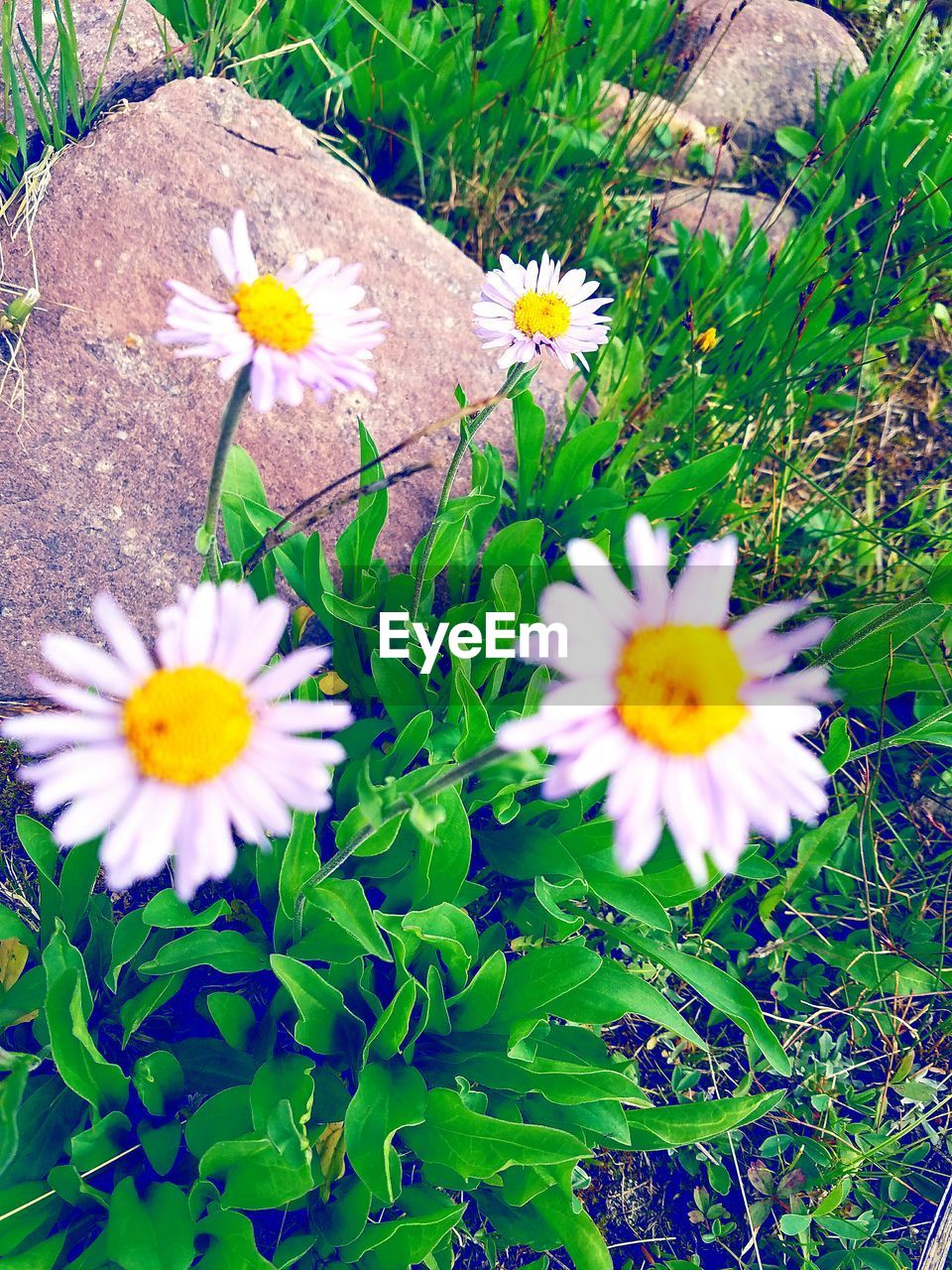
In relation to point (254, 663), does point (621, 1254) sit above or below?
below

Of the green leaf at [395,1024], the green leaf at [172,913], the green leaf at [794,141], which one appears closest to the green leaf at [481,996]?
the green leaf at [395,1024]

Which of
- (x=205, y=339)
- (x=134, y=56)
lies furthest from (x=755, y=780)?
(x=134, y=56)

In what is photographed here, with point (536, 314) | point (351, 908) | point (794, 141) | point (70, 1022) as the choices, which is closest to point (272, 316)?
point (536, 314)

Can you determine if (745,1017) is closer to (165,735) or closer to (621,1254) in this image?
(621,1254)

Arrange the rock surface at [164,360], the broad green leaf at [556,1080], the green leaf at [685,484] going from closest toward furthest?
the broad green leaf at [556,1080]
the rock surface at [164,360]
the green leaf at [685,484]

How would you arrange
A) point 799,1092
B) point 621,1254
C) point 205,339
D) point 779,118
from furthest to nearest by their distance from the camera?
point 779,118
point 799,1092
point 621,1254
point 205,339

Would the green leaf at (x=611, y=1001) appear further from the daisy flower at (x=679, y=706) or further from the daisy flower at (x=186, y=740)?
the daisy flower at (x=186, y=740)

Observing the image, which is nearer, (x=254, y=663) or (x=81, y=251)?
(x=254, y=663)

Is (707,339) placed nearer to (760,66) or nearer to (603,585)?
(760,66)

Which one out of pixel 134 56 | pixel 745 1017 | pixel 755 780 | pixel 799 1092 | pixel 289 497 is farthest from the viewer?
pixel 134 56
